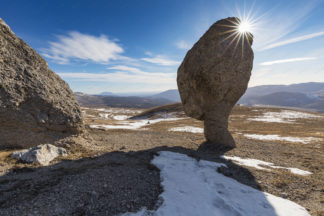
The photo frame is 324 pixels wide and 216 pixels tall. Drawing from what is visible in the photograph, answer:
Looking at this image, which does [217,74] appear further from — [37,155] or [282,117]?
[282,117]

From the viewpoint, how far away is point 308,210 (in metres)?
7.18

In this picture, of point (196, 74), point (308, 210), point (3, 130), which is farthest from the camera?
point (196, 74)

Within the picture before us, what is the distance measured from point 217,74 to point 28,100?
1897 centimetres

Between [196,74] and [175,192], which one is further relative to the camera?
[196,74]

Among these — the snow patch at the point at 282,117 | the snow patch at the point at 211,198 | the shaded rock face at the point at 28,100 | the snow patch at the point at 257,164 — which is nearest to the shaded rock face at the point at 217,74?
the snow patch at the point at 257,164

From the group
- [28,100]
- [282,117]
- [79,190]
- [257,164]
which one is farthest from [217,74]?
[282,117]

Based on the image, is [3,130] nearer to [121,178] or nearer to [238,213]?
[121,178]

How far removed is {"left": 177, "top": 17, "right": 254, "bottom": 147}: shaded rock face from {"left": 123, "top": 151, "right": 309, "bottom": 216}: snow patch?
32.9ft

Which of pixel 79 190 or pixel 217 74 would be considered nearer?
pixel 79 190

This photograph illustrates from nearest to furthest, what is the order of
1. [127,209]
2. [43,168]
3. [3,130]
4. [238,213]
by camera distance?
[127,209] < [238,213] < [43,168] < [3,130]

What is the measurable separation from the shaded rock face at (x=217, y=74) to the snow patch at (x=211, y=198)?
10.0 meters

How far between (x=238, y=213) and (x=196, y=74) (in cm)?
1469

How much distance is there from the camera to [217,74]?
690 inches

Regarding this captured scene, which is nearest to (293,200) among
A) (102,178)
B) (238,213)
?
(238,213)
